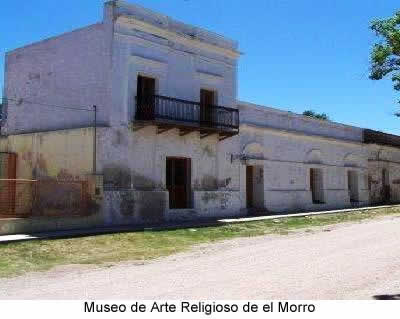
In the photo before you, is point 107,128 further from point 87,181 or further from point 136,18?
point 136,18

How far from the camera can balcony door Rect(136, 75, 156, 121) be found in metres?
17.4

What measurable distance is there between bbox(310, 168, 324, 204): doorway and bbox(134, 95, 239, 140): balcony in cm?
825

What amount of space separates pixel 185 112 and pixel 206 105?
125 cm

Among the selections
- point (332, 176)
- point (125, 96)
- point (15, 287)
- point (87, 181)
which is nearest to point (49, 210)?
point (87, 181)

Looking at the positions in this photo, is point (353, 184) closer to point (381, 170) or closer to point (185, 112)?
point (381, 170)

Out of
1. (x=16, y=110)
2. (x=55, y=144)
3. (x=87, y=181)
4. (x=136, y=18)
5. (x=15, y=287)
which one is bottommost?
(x=15, y=287)

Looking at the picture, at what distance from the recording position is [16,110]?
1970cm

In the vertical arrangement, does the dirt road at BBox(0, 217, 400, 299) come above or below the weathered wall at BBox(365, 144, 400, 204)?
below

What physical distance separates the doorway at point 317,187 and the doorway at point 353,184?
3.96 metres

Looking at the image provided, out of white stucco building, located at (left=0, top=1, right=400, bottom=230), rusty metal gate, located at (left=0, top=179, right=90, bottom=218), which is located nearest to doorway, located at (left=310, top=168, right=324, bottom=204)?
white stucco building, located at (left=0, top=1, right=400, bottom=230)

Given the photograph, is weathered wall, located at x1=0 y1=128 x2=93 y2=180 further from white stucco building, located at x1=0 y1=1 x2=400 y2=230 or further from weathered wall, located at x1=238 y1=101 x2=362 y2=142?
weathered wall, located at x1=238 y1=101 x2=362 y2=142

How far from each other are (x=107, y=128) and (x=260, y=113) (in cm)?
913

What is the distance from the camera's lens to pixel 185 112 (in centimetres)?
1877

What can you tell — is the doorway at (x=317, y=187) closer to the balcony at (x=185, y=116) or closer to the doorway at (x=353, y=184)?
the doorway at (x=353, y=184)
